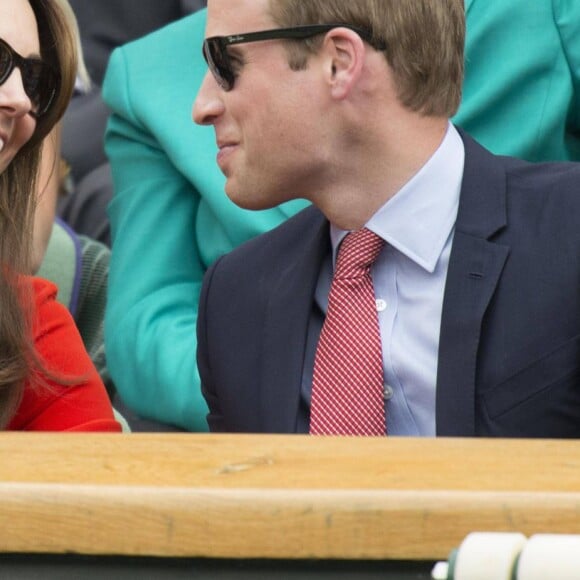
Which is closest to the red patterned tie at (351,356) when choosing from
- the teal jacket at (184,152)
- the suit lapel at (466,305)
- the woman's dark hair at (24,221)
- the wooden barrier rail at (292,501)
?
the suit lapel at (466,305)

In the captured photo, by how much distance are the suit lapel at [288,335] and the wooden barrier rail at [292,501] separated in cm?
95

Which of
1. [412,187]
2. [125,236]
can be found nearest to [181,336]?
[125,236]

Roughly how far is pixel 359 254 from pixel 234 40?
0.41m

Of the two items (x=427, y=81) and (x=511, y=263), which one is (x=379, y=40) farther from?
(x=511, y=263)

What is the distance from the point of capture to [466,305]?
1973 millimetres

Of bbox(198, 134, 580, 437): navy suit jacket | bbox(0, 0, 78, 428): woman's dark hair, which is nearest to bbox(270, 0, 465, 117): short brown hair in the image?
bbox(198, 134, 580, 437): navy suit jacket

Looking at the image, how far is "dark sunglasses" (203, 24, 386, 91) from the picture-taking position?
7.27ft

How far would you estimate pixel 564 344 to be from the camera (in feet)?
6.40

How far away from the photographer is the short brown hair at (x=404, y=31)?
2.21 metres

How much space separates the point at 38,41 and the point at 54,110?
115mm

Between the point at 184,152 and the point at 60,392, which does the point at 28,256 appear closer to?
the point at 60,392

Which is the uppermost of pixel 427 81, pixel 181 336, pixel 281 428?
pixel 427 81

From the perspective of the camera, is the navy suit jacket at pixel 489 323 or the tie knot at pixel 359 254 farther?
the tie knot at pixel 359 254

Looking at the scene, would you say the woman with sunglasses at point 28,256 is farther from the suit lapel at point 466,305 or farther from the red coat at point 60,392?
the suit lapel at point 466,305
